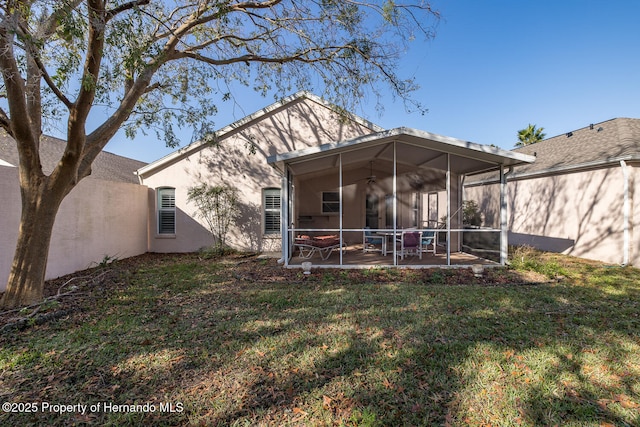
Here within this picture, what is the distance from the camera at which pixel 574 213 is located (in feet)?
30.3

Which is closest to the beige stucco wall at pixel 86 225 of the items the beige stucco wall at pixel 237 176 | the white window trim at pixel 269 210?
the beige stucco wall at pixel 237 176

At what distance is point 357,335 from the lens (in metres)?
3.73

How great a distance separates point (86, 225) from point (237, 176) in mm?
4824

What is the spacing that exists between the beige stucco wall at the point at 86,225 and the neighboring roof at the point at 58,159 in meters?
2.74

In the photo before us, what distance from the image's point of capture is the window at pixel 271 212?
10852 millimetres

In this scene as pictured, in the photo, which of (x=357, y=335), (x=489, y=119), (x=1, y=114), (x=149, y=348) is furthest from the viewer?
(x=489, y=119)

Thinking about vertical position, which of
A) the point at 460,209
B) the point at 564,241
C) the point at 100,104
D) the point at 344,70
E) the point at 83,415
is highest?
the point at 344,70

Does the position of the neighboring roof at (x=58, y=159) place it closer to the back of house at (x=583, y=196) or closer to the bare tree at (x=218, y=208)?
the bare tree at (x=218, y=208)

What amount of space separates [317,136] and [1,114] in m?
8.36

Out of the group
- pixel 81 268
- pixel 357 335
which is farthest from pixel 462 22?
pixel 81 268

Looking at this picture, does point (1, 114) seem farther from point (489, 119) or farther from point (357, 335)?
point (489, 119)

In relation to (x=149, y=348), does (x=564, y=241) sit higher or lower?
higher

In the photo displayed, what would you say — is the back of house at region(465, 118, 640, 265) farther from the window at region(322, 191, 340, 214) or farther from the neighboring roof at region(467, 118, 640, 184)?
the window at region(322, 191, 340, 214)

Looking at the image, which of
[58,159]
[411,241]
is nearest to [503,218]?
[411,241]
